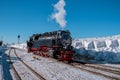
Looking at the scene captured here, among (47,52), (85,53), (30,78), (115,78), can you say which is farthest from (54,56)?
(115,78)

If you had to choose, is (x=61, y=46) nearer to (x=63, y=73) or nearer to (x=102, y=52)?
(x=102, y=52)

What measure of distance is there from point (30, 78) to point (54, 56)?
403 inches

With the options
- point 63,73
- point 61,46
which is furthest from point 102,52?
point 63,73

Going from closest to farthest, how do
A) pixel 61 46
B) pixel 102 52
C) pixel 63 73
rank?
pixel 63 73, pixel 61 46, pixel 102 52

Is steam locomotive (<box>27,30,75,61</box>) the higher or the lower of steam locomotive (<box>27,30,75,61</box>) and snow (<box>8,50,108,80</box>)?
the higher

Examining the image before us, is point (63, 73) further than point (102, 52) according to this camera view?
No

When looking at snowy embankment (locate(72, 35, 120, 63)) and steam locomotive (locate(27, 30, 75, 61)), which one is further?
snowy embankment (locate(72, 35, 120, 63))

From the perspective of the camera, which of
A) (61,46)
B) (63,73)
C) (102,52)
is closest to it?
(63,73)

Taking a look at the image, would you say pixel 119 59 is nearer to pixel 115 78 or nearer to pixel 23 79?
pixel 115 78

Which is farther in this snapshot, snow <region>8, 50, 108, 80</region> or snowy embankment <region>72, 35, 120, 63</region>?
snowy embankment <region>72, 35, 120, 63</region>

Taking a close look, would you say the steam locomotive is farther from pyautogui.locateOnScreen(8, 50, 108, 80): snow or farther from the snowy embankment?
the snowy embankment

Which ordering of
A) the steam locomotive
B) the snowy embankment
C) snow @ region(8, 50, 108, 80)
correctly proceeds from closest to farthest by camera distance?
1. snow @ region(8, 50, 108, 80)
2. the steam locomotive
3. the snowy embankment

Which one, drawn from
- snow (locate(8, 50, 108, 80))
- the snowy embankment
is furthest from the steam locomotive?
the snowy embankment

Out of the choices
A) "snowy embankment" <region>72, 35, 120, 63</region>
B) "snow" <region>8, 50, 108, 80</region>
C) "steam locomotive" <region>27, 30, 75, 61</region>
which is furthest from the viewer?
"snowy embankment" <region>72, 35, 120, 63</region>
